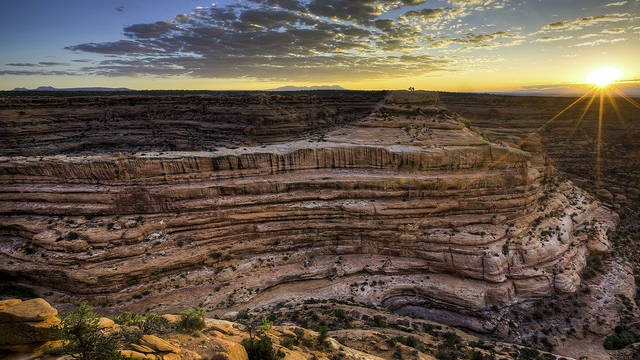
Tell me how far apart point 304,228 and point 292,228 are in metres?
0.91

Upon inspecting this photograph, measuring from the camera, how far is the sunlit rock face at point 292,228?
1948cm

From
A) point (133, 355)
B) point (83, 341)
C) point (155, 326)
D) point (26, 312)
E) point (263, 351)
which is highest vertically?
point (26, 312)

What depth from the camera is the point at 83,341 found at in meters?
7.83

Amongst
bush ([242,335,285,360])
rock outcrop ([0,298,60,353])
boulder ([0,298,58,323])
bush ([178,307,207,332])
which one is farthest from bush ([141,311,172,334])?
bush ([242,335,285,360])

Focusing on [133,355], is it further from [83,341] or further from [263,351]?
[263,351]

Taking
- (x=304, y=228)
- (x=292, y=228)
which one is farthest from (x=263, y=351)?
(x=304, y=228)

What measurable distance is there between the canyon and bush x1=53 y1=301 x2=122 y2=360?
10955 millimetres

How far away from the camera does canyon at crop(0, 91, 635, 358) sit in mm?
19406

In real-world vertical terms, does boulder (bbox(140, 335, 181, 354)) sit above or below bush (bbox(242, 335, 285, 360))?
above

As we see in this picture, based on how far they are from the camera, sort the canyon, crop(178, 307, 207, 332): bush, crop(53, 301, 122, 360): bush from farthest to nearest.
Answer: the canyon, crop(178, 307, 207, 332): bush, crop(53, 301, 122, 360): bush

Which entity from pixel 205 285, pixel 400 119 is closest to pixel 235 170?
pixel 205 285

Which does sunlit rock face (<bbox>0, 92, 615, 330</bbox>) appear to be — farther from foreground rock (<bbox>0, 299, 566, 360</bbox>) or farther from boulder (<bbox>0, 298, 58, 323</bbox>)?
boulder (<bbox>0, 298, 58, 323</bbox>)

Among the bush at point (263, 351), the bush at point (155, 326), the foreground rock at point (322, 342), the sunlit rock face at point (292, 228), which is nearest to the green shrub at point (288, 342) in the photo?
the foreground rock at point (322, 342)

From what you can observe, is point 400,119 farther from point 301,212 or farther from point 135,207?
point 135,207
